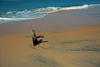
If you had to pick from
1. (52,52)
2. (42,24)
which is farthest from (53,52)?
(42,24)

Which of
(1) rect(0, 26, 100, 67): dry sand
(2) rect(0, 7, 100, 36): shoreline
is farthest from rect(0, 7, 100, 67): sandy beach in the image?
(2) rect(0, 7, 100, 36): shoreline

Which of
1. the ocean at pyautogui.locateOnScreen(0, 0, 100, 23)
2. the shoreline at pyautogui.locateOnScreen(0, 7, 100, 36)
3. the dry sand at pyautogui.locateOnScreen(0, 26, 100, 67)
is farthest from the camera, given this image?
the ocean at pyautogui.locateOnScreen(0, 0, 100, 23)

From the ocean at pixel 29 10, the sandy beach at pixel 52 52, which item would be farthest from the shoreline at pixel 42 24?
the ocean at pixel 29 10

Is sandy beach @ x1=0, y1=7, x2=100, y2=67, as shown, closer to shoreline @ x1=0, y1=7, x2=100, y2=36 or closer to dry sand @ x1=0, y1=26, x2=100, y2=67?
dry sand @ x1=0, y1=26, x2=100, y2=67

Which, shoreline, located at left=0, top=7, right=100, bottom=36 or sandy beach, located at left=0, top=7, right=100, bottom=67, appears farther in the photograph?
shoreline, located at left=0, top=7, right=100, bottom=36

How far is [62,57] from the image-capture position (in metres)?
3.69

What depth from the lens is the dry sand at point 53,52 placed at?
3.44 metres

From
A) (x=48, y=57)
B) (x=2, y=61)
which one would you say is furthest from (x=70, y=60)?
(x=2, y=61)

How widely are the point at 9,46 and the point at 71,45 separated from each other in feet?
8.72

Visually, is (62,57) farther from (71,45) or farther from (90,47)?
(90,47)

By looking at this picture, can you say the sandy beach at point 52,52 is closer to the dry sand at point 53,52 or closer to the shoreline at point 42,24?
the dry sand at point 53,52

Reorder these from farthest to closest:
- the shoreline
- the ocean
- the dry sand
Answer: the ocean → the shoreline → the dry sand

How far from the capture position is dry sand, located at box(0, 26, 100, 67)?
11.3 ft

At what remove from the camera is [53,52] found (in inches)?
159
